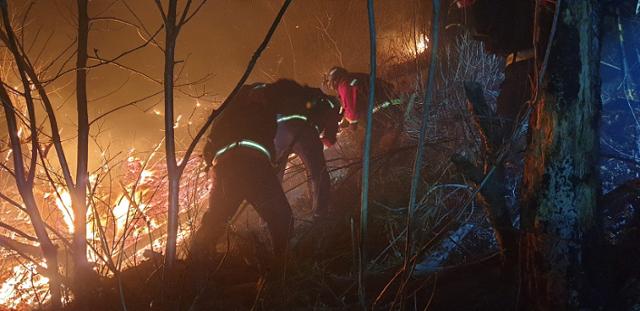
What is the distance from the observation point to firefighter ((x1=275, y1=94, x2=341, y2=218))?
16.5 feet

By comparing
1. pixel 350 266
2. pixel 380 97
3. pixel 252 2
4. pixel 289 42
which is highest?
pixel 252 2

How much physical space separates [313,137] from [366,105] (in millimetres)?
1024

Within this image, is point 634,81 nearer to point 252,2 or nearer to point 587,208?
point 587,208

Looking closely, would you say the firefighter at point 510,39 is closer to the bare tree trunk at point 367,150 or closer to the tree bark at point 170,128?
the bare tree trunk at point 367,150

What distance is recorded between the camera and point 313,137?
17.1 ft

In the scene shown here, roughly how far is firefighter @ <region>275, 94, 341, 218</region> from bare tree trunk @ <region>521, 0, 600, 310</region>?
331cm

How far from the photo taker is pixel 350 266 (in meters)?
3.52

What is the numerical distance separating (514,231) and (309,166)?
320 centimetres

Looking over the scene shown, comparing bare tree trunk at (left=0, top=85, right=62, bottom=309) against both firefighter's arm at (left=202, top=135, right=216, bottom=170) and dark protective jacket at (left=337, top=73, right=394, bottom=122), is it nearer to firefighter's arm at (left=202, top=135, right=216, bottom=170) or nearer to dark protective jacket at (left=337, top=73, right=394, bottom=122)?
firefighter's arm at (left=202, top=135, right=216, bottom=170)

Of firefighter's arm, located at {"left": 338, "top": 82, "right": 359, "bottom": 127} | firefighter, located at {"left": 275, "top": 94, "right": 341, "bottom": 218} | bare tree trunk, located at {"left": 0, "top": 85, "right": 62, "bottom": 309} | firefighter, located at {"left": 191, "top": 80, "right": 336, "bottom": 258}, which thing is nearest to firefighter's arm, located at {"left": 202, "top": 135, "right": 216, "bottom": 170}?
firefighter, located at {"left": 191, "top": 80, "right": 336, "bottom": 258}

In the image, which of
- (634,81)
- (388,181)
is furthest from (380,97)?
(634,81)

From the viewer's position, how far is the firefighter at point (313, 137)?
5.04m

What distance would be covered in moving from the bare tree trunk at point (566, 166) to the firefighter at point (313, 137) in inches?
130

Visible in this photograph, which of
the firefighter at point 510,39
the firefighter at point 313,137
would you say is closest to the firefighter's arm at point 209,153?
the firefighter at point 313,137
